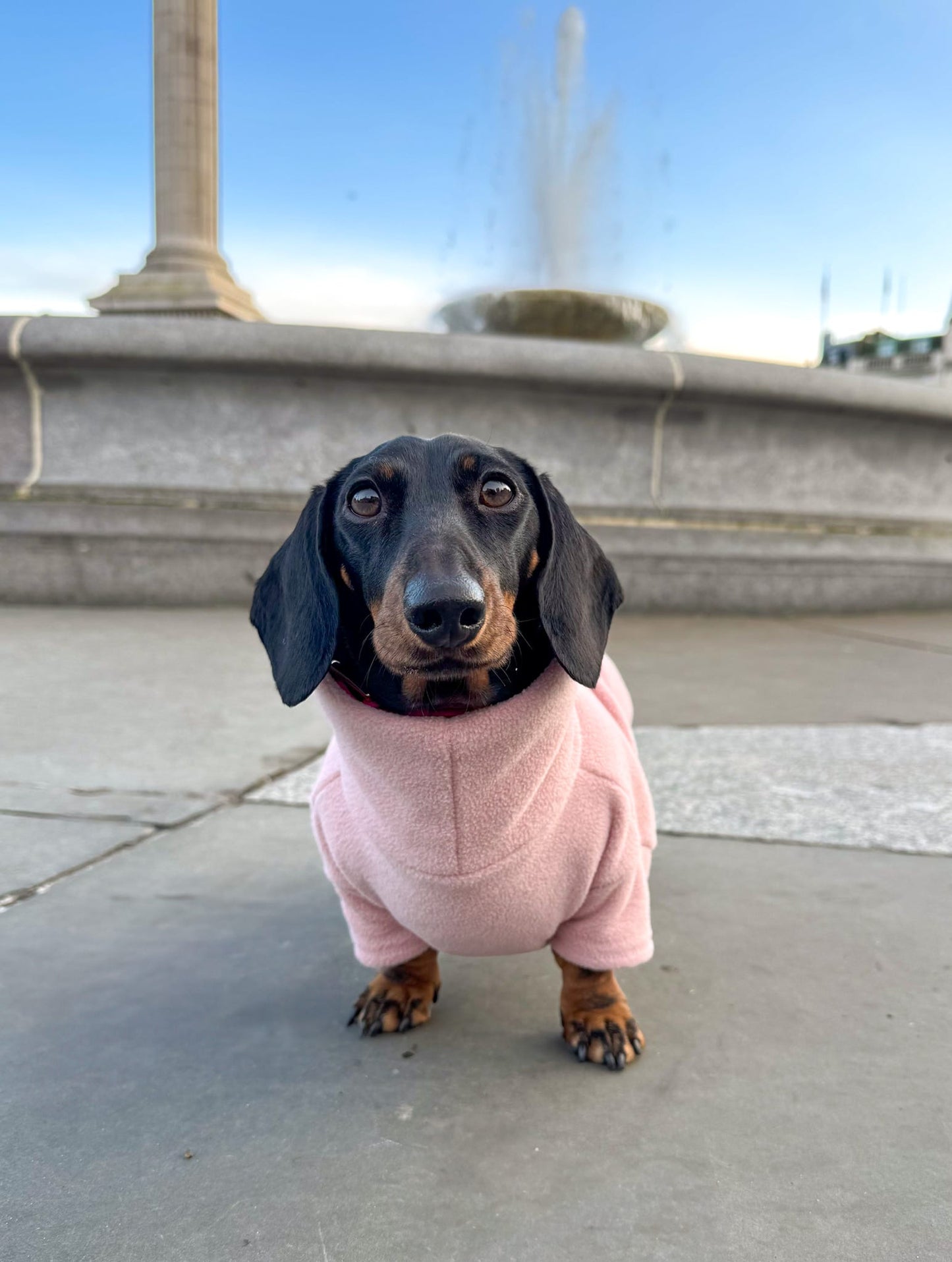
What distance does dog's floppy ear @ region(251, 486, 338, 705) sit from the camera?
1.66m

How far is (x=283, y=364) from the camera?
19.7ft

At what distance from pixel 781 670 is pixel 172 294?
495 cm

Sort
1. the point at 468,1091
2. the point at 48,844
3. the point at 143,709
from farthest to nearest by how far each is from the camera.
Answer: the point at 143,709 < the point at 48,844 < the point at 468,1091

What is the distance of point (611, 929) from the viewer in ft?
5.76

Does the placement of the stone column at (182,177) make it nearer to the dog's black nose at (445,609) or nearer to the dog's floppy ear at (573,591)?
the dog's floppy ear at (573,591)

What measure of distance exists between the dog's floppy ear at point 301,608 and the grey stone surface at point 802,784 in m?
0.87

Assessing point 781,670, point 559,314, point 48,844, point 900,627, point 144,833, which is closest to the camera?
point 48,844

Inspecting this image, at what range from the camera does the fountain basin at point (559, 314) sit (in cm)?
721

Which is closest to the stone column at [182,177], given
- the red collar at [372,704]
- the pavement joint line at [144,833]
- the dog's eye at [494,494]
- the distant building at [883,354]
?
the pavement joint line at [144,833]

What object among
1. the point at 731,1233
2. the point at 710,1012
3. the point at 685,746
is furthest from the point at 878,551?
the point at 731,1233

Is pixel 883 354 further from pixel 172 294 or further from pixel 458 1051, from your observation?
pixel 458 1051

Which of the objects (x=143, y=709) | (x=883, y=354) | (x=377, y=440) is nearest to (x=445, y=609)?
(x=143, y=709)

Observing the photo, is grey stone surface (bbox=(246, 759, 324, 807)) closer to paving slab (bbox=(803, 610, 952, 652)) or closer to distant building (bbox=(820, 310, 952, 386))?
paving slab (bbox=(803, 610, 952, 652))

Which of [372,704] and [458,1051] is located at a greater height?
[372,704]
